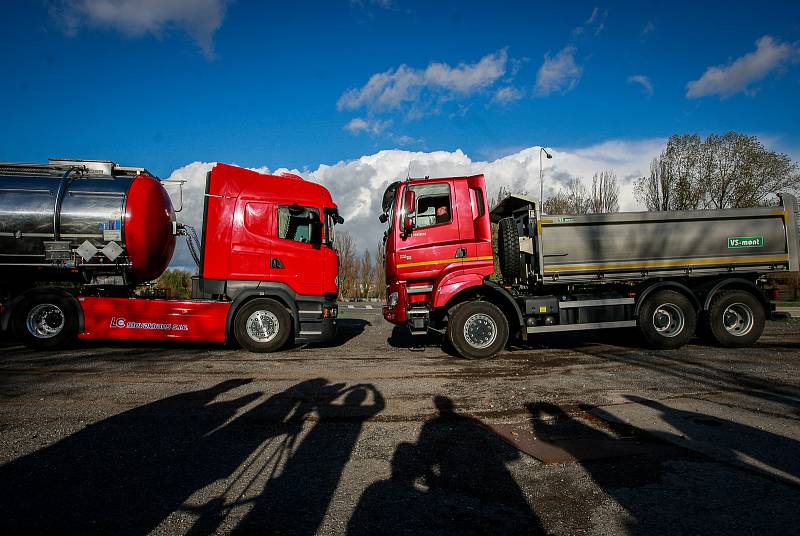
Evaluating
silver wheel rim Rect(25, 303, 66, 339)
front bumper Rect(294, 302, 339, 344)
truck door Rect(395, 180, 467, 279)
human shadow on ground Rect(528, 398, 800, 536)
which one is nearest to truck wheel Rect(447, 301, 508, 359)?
truck door Rect(395, 180, 467, 279)

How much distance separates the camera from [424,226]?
8.41 meters

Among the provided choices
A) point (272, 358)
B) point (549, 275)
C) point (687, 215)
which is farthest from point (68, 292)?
point (687, 215)

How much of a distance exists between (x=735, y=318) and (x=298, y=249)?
29.0 ft

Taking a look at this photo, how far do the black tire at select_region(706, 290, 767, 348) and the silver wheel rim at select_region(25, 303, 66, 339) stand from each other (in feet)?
41.5

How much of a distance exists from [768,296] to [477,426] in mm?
7970

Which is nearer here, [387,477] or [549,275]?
[387,477]

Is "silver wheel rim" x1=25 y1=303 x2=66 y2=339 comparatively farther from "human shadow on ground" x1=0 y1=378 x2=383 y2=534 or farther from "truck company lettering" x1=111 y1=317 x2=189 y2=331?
"human shadow on ground" x1=0 y1=378 x2=383 y2=534

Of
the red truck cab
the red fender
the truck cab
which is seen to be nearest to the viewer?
the red fender

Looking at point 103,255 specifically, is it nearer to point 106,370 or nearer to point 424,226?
point 106,370

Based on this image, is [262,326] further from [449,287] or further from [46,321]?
[46,321]

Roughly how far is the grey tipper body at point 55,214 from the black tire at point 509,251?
743 centimetres

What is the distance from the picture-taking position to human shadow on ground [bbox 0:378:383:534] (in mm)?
2656

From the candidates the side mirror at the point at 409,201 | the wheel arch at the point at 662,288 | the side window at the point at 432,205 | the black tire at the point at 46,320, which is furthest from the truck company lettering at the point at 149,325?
the wheel arch at the point at 662,288

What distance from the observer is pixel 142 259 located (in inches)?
359
